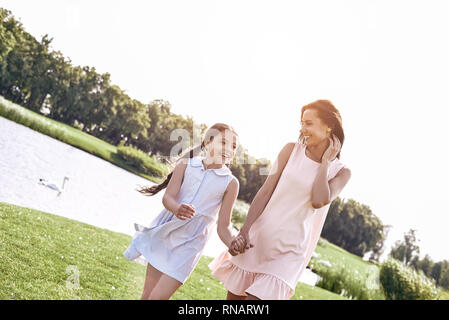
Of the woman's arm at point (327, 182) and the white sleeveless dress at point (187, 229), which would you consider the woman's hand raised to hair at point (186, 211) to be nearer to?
the white sleeveless dress at point (187, 229)

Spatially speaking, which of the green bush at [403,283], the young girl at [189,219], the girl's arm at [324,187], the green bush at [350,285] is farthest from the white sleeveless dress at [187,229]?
the green bush at [403,283]

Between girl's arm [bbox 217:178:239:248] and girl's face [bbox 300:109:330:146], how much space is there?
553mm

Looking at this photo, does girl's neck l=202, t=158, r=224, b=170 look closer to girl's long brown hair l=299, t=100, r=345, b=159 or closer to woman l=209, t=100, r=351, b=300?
woman l=209, t=100, r=351, b=300

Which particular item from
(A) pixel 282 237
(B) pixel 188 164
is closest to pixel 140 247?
(B) pixel 188 164

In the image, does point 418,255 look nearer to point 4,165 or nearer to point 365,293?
→ point 365,293

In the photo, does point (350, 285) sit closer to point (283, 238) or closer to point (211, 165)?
point (283, 238)

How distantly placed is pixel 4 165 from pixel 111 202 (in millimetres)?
3565

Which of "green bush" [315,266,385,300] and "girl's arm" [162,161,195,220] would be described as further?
"green bush" [315,266,385,300]

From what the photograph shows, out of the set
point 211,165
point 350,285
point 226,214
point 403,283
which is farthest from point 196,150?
point 403,283

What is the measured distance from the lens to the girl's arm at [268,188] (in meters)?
2.72

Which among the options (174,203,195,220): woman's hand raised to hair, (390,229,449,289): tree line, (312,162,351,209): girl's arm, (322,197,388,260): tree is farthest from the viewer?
(322,197,388,260): tree

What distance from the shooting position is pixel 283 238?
260 centimetres

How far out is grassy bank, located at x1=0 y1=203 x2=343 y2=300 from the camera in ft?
14.6

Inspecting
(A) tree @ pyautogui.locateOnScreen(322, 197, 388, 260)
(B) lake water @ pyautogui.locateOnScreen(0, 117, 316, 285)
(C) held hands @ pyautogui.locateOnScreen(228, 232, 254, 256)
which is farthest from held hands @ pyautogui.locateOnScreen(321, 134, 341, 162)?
(A) tree @ pyautogui.locateOnScreen(322, 197, 388, 260)
